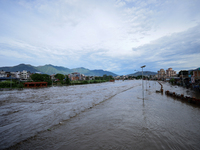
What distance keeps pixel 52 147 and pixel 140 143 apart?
14.1ft

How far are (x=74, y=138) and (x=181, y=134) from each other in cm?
621

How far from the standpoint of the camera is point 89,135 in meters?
5.98

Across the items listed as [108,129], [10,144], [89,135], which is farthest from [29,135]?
[108,129]

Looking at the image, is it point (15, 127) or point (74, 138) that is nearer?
point (74, 138)

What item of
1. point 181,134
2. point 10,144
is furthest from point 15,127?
point 181,134

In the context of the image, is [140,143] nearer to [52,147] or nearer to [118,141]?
[118,141]

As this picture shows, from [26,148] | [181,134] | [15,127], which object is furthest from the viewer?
[15,127]

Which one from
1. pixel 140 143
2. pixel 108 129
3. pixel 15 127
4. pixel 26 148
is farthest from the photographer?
pixel 15 127

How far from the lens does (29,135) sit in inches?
242

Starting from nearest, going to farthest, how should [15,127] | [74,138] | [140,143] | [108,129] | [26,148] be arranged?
1. [26,148]
2. [140,143]
3. [74,138]
4. [108,129]
5. [15,127]

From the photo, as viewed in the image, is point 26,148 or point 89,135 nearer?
point 26,148

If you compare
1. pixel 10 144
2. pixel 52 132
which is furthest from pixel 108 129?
pixel 10 144

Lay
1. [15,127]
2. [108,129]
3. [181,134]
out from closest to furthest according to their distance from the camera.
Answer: [181,134] → [108,129] → [15,127]

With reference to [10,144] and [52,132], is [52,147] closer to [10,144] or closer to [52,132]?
[52,132]
